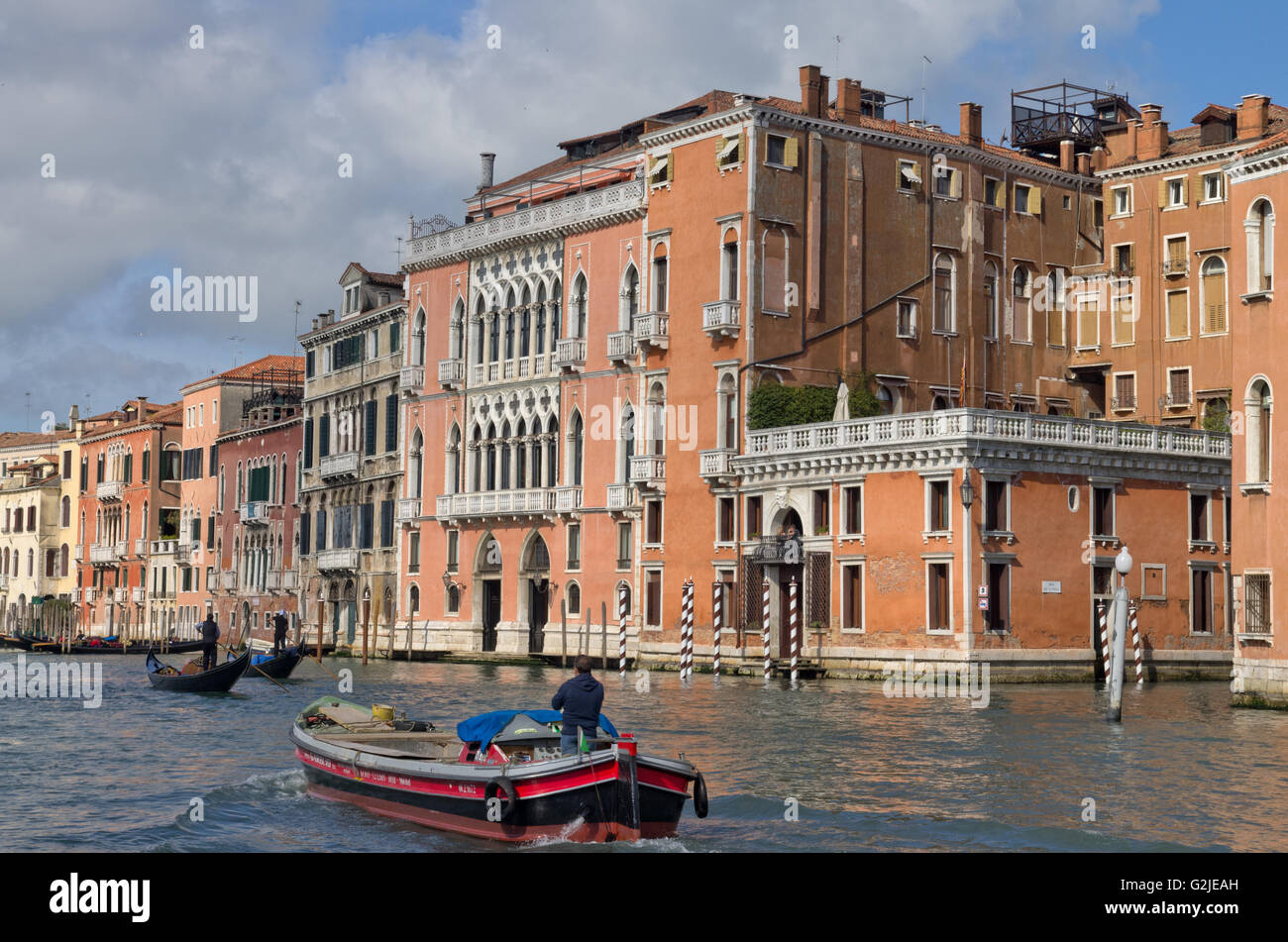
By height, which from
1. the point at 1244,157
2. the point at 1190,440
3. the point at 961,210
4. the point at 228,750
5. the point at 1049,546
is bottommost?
the point at 228,750

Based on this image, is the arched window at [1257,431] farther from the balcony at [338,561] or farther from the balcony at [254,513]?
the balcony at [254,513]

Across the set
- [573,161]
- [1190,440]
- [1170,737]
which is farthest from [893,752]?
[573,161]

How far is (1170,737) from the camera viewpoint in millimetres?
21469

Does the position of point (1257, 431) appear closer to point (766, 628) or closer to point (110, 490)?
point (766, 628)

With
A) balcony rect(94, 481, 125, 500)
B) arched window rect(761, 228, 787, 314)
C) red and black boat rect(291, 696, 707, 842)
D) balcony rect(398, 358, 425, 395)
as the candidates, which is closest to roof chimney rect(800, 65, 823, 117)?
arched window rect(761, 228, 787, 314)

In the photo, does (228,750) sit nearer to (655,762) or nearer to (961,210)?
(655,762)

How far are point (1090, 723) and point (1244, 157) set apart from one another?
8131 millimetres

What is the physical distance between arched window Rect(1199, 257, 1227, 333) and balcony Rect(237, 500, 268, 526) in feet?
104

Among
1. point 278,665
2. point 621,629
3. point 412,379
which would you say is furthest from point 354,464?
point 278,665

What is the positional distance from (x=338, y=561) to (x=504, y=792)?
3920 cm

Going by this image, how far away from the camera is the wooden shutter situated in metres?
39.3

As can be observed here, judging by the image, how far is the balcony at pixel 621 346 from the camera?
39844 mm

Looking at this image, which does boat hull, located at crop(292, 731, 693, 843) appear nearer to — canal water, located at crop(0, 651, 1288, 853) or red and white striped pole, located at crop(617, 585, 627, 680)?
canal water, located at crop(0, 651, 1288, 853)

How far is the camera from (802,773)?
1820 centimetres
